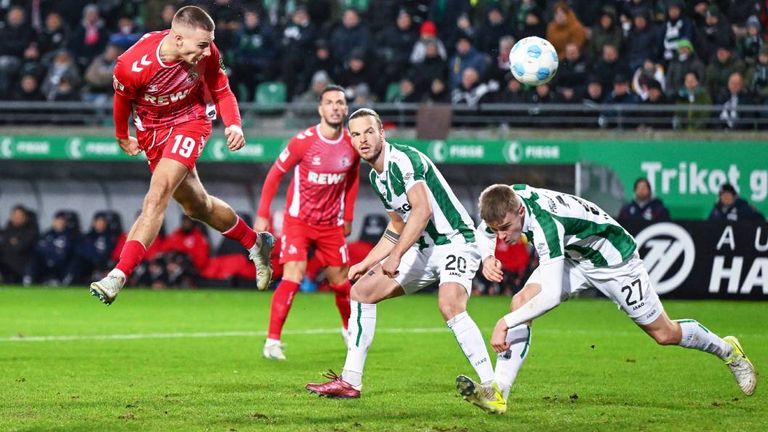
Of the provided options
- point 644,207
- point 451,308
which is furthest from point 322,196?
point 644,207

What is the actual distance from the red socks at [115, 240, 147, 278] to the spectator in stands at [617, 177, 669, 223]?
36.9 feet

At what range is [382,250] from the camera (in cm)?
872

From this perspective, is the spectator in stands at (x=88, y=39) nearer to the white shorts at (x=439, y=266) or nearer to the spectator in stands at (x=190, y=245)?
the spectator in stands at (x=190, y=245)

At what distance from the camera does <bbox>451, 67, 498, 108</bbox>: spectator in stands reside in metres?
21.7

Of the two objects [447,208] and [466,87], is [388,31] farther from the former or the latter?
[447,208]

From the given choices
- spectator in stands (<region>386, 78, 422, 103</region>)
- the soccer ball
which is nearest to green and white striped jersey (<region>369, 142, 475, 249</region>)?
the soccer ball

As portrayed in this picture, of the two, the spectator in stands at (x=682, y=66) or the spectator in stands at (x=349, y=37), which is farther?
the spectator in stands at (x=349, y=37)

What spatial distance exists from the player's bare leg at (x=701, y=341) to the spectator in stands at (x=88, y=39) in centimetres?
1800

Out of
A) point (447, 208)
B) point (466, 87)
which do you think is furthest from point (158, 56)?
point (466, 87)

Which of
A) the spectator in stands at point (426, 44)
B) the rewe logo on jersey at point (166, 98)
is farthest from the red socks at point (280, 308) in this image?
the spectator in stands at point (426, 44)

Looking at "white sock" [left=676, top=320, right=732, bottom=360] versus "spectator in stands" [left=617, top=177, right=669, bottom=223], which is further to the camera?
"spectator in stands" [left=617, top=177, right=669, bottom=223]

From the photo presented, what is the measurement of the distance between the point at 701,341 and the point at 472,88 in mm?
13472

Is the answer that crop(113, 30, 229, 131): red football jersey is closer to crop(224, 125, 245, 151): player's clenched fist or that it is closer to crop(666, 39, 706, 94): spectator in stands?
crop(224, 125, 245, 151): player's clenched fist

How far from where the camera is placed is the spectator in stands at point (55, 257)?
73.8 feet
